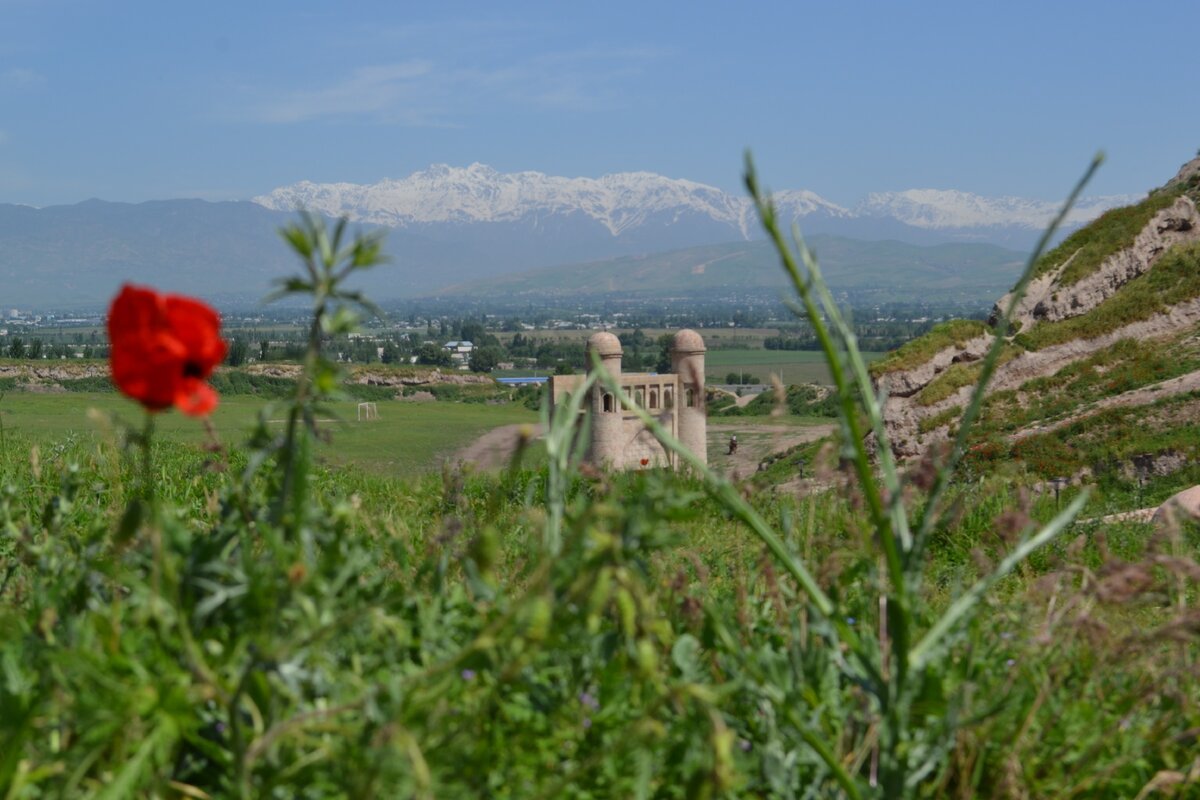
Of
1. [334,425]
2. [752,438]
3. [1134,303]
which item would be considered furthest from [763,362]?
[334,425]

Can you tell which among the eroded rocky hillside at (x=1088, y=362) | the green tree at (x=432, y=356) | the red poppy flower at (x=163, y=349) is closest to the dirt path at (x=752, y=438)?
the eroded rocky hillside at (x=1088, y=362)

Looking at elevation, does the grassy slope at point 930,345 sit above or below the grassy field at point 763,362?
above

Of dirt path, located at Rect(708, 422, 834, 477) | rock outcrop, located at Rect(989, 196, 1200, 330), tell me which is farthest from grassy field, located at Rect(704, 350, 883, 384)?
rock outcrop, located at Rect(989, 196, 1200, 330)

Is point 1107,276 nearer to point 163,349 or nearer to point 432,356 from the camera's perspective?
point 163,349

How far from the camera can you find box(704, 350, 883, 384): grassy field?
79.2 metres

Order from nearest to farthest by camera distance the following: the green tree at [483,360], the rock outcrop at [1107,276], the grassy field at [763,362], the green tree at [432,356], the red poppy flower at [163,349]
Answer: the red poppy flower at [163,349], the rock outcrop at [1107,276], the green tree at [483,360], the green tree at [432,356], the grassy field at [763,362]

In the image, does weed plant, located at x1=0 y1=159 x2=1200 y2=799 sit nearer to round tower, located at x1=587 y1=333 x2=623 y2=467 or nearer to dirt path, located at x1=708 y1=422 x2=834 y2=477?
round tower, located at x1=587 y1=333 x2=623 y2=467

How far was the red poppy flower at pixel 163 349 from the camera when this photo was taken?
5.94ft

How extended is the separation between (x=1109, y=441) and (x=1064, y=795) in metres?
16.2

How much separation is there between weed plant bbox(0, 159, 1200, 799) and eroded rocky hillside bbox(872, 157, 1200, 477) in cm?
1464

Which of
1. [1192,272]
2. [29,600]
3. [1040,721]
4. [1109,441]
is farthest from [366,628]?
[1192,272]

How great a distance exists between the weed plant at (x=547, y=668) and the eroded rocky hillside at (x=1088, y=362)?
1464 cm

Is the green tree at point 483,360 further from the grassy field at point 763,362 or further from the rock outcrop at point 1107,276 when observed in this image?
the rock outcrop at point 1107,276

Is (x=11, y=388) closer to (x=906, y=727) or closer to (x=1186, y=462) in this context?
(x=1186, y=462)
